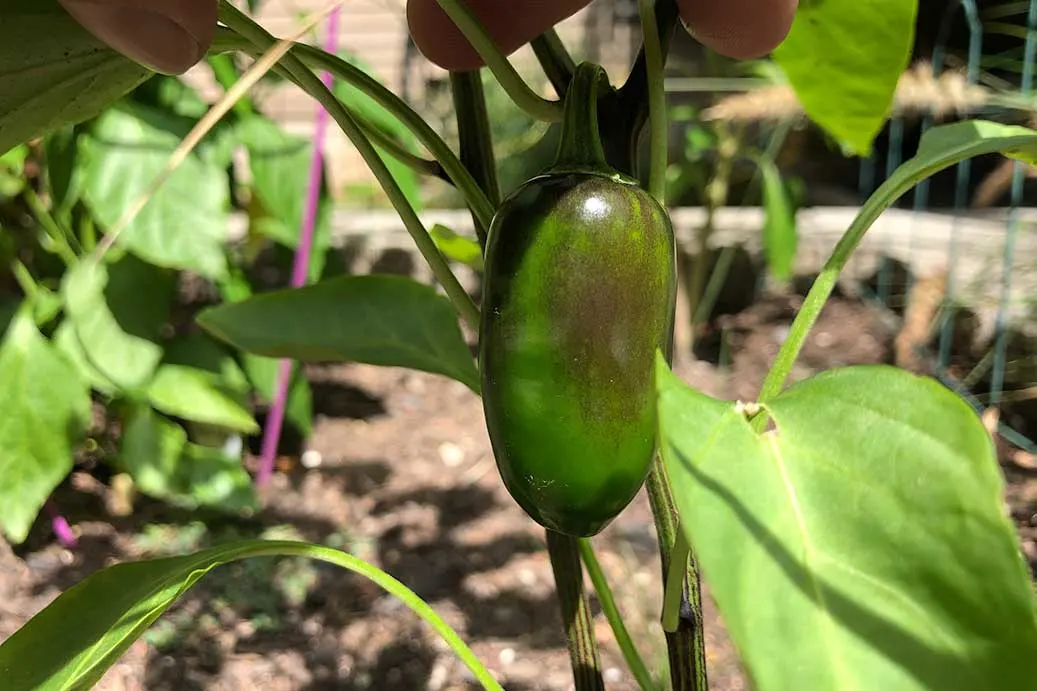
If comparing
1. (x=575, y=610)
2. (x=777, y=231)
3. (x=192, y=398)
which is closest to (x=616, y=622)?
(x=575, y=610)

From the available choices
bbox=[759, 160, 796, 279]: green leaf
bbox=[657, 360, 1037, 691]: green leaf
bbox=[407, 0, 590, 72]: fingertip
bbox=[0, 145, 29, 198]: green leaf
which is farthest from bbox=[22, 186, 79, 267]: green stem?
bbox=[759, 160, 796, 279]: green leaf

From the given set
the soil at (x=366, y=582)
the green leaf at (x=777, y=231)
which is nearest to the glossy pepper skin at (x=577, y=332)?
the soil at (x=366, y=582)

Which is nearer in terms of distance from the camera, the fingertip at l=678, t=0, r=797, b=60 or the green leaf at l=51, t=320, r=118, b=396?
the fingertip at l=678, t=0, r=797, b=60

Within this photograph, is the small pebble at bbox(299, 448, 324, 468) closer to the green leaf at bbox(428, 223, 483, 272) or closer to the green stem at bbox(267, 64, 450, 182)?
the green leaf at bbox(428, 223, 483, 272)

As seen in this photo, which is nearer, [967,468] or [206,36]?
[967,468]

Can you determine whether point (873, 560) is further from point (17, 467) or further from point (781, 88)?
point (781, 88)

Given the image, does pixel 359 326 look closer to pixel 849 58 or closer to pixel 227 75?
pixel 849 58

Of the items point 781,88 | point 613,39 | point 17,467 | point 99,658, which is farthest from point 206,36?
point 613,39

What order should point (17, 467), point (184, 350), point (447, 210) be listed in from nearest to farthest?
1. point (17, 467)
2. point (184, 350)
3. point (447, 210)
